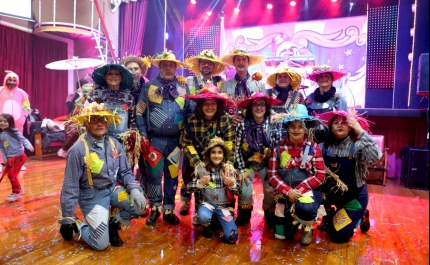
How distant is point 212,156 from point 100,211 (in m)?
1.06

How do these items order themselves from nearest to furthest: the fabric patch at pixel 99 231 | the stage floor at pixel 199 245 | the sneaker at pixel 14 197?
the stage floor at pixel 199 245 → the fabric patch at pixel 99 231 → the sneaker at pixel 14 197

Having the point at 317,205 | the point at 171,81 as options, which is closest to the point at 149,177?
the point at 171,81

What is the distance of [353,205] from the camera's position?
2906 millimetres

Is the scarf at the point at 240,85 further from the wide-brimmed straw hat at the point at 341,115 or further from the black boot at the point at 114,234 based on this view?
the black boot at the point at 114,234

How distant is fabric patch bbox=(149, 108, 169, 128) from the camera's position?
3.15m

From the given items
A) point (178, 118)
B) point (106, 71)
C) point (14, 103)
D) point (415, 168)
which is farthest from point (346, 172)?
point (14, 103)

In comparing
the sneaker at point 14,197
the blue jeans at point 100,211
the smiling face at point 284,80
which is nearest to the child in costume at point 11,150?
the sneaker at point 14,197

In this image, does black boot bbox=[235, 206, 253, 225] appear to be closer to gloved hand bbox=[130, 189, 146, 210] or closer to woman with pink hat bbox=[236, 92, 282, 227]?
woman with pink hat bbox=[236, 92, 282, 227]

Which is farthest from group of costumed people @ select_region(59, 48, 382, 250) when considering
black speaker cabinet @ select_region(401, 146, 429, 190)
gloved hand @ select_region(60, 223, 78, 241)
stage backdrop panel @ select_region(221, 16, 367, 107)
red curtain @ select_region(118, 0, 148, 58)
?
red curtain @ select_region(118, 0, 148, 58)

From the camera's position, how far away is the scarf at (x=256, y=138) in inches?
124

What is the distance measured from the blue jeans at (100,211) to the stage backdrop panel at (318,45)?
544cm

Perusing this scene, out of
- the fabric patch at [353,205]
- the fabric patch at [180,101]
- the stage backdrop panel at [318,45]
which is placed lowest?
the fabric patch at [353,205]

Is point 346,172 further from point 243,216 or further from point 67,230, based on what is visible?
point 67,230

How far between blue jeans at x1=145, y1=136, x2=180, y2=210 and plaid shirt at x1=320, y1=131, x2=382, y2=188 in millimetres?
1515
